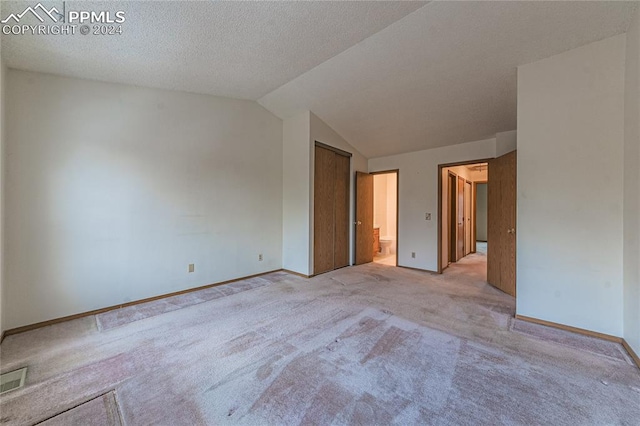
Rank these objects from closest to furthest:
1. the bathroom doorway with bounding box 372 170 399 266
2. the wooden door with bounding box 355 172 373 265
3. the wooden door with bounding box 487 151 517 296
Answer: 1. the wooden door with bounding box 487 151 517 296
2. the wooden door with bounding box 355 172 373 265
3. the bathroom doorway with bounding box 372 170 399 266

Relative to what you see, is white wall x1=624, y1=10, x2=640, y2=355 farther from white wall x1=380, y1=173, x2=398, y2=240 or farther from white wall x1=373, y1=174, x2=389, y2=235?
white wall x1=380, y1=173, x2=398, y2=240

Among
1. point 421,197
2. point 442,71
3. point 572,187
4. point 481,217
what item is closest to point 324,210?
point 421,197

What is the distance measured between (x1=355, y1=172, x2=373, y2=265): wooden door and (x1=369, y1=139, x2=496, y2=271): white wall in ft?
2.03

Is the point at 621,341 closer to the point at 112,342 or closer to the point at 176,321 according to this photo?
the point at 176,321

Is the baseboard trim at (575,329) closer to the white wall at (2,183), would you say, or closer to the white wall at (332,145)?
the white wall at (332,145)

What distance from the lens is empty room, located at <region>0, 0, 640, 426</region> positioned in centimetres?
173

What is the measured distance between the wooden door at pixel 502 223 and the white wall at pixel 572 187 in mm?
845

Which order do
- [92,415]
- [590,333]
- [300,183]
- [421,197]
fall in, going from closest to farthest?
1. [92,415]
2. [590,333]
3. [300,183]
4. [421,197]

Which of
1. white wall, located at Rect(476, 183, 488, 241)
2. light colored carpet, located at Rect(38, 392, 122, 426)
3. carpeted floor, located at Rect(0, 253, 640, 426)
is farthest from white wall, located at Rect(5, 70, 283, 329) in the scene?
white wall, located at Rect(476, 183, 488, 241)

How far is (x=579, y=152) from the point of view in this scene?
250 cm

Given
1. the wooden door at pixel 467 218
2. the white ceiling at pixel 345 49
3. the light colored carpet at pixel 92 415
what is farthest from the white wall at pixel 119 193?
the wooden door at pixel 467 218

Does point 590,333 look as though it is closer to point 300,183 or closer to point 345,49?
point 345,49

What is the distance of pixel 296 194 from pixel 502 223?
3338mm

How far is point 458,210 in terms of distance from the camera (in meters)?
6.11
